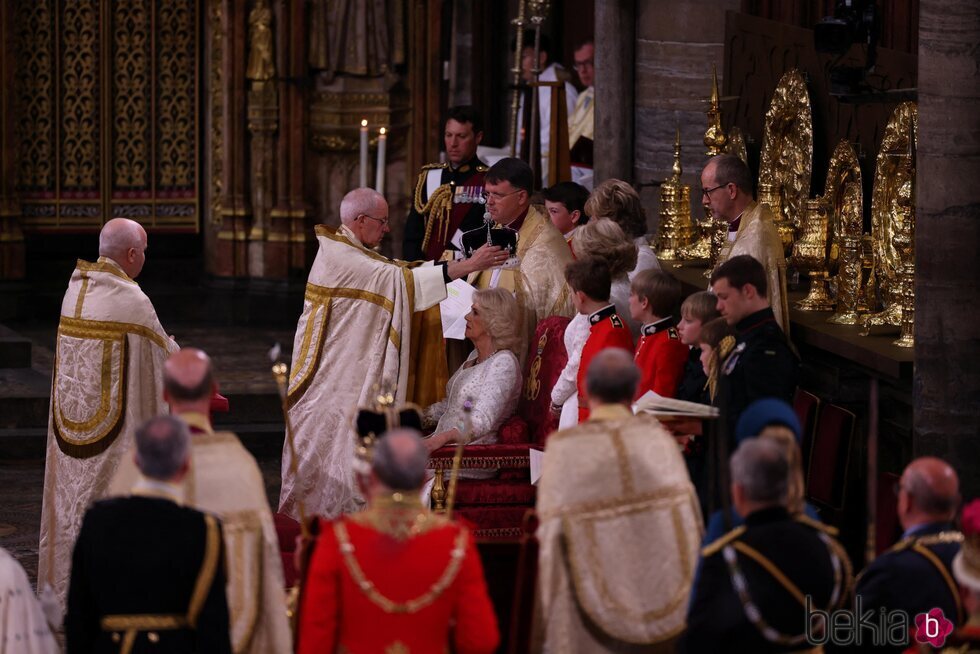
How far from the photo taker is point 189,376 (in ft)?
16.2

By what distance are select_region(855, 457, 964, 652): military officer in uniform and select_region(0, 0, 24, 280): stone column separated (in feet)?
32.9

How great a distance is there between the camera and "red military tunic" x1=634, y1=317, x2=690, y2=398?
22.1ft

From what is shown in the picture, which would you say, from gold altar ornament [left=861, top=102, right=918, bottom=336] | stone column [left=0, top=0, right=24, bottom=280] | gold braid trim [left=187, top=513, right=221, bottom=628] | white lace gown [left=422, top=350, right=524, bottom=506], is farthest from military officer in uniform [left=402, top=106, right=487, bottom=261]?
stone column [left=0, top=0, right=24, bottom=280]

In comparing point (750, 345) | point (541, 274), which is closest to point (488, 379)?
point (541, 274)

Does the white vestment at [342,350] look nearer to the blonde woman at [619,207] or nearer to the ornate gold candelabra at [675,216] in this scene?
the blonde woman at [619,207]

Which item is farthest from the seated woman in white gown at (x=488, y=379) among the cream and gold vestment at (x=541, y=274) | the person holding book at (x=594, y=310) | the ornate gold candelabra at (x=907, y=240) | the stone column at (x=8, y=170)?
the stone column at (x=8, y=170)

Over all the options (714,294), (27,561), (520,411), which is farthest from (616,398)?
(27,561)

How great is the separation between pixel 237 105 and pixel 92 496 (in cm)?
685

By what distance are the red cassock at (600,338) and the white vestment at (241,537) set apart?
79.1 inches

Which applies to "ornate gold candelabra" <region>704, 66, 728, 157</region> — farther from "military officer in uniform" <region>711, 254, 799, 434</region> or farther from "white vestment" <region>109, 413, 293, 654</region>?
"white vestment" <region>109, 413, 293, 654</region>

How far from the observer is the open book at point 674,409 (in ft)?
18.7

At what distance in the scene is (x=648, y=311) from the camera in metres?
6.75

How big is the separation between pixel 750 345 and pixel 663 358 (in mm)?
606

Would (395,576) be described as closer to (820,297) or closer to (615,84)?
(820,297)
